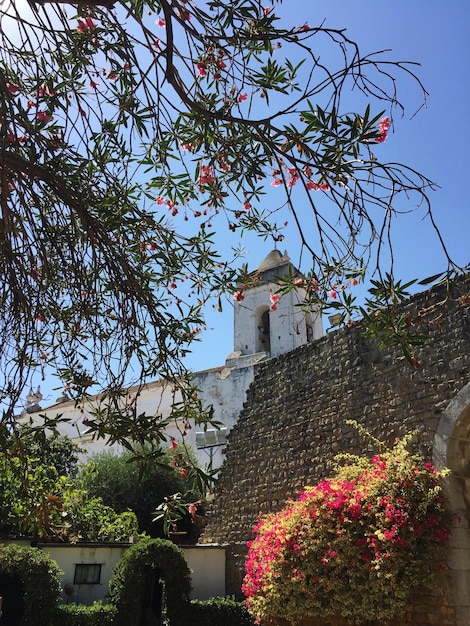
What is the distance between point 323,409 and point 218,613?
327 cm

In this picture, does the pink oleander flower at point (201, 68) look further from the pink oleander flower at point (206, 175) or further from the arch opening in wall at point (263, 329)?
the arch opening in wall at point (263, 329)

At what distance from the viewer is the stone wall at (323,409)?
637 cm

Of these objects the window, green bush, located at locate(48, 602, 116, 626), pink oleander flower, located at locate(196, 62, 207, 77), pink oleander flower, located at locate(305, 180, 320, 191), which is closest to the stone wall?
the window

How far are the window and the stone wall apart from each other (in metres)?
2.01

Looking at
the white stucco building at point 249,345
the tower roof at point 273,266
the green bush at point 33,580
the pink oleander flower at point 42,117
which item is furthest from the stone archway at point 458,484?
the tower roof at point 273,266

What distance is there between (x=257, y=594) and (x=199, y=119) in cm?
612

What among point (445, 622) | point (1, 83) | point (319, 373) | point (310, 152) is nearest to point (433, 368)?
point (319, 373)

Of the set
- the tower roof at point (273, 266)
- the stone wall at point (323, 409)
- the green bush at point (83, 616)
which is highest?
the tower roof at point (273, 266)

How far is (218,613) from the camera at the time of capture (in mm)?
7902

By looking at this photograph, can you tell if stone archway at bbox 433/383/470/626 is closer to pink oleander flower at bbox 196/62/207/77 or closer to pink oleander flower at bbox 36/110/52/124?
pink oleander flower at bbox 196/62/207/77

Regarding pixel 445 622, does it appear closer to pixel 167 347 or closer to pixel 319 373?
pixel 319 373

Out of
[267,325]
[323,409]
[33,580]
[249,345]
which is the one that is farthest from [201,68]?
[267,325]

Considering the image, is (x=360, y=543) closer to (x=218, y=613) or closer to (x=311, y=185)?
(x=218, y=613)

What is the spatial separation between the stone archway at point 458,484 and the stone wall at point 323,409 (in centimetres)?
7
